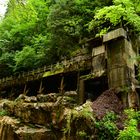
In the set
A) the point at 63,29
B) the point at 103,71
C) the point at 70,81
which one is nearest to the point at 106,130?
the point at 103,71

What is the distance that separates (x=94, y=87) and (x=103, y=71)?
3081 mm

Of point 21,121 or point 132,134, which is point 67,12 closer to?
point 21,121

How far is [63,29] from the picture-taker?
1289 inches

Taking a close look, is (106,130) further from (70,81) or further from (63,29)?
(63,29)

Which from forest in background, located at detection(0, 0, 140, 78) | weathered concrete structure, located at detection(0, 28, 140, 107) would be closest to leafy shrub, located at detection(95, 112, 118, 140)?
weathered concrete structure, located at detection(0, 28, 140, 107)

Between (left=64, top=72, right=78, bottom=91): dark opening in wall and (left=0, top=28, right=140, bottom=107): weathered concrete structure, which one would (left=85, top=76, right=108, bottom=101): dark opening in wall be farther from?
(left=64, top=72, right=78, bottom=91): dark opening in wall

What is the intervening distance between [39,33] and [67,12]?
29.9 ft

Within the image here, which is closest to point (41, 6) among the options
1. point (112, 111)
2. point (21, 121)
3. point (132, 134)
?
point (21, 121)

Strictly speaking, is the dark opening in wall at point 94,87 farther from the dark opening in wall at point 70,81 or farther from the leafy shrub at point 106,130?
the leafy shrub at point 106,130

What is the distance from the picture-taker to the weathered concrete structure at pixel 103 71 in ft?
70.6

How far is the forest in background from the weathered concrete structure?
1666mm

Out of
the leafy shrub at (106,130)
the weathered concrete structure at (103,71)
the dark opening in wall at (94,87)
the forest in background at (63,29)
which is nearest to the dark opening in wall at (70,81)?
the weathered concrete structure at (103,71)

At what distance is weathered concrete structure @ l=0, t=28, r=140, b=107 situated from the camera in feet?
70.6

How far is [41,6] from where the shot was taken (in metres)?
43.2
